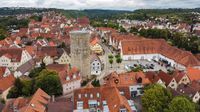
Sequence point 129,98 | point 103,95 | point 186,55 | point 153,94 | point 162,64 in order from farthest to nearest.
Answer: point 162,64, point 186,55, point 129,98, point 103,95, point 153,94

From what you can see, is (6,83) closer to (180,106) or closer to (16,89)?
(16,89)

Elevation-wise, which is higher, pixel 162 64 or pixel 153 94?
pixel 153 94

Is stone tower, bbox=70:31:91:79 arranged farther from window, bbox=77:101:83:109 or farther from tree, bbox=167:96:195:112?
tree, bbox=167:96:195:112

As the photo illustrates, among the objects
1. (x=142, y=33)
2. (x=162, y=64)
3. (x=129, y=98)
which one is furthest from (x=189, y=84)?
(x=142, y=33)

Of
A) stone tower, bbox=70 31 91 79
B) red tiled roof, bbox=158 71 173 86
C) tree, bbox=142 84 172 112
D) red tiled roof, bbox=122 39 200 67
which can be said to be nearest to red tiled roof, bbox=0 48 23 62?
stone tower, bbox=70 31 91 79

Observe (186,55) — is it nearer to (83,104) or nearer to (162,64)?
(162,64)

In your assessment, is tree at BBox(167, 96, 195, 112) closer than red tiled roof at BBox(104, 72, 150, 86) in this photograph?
Yes

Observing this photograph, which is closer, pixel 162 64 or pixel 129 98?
pixel 129 98
